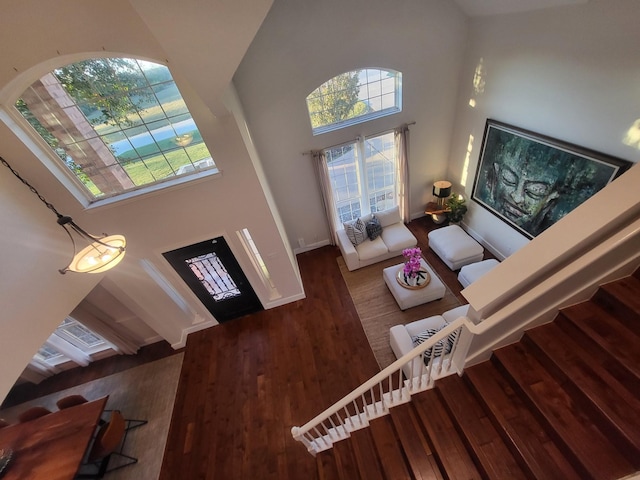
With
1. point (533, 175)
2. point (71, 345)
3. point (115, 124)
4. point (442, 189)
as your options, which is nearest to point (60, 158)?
point (115, 124)

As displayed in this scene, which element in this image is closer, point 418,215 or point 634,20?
Result: point 634,20

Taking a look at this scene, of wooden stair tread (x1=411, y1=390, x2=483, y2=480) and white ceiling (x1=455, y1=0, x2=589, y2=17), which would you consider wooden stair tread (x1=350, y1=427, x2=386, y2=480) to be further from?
white ceiling (x1=455, y1=0, x2=589, y2=17)

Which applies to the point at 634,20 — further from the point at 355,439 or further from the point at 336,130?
the point at 355,439

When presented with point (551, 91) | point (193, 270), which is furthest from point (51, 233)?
point (551, 91)

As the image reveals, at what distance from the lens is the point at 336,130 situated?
4441 millimetres

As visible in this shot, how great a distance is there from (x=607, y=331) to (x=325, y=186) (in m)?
3.97

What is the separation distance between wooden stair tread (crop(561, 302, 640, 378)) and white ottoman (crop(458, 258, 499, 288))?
2369 millimetres

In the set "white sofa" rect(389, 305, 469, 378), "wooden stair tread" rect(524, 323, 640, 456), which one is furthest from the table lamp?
"wooden stair tread" rect(524, 323, 640, 456)

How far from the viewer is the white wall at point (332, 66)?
343 cm

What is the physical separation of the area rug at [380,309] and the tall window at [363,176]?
57.4 inches

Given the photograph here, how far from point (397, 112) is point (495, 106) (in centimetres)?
146

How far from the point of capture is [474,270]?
13.7 ft

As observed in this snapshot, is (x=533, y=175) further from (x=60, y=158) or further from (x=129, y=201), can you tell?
(x=60, y=158)

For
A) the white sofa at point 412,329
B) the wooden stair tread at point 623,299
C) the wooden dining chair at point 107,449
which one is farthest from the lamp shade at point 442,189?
the wooden dining chair at point 107,449
